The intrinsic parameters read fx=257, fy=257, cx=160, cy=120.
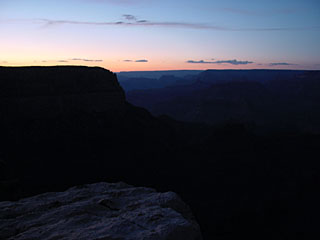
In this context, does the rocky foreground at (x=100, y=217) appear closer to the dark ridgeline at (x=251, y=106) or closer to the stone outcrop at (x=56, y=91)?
the stone outcrop at (x=56, y=91)

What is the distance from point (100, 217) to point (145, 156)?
25.9m

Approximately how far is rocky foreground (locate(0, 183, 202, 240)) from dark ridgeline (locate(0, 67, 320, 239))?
31.7 ft

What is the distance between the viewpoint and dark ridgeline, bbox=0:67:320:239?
70.1ft

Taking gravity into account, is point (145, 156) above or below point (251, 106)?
below

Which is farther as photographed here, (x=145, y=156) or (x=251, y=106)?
(x=251, y=106)

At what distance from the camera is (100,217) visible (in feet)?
17.6

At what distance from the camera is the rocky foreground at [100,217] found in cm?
453

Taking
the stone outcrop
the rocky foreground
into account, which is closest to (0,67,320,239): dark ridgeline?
the stone outcrop

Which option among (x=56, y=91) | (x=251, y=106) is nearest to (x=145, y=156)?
(x=56, y=91)

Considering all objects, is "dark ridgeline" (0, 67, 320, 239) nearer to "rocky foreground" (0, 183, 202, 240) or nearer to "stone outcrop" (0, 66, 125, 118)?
"stone outcrop" (0, 66, 125, 118)

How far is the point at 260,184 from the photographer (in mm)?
26062

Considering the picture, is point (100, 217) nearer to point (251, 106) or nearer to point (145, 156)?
point (145, 156)

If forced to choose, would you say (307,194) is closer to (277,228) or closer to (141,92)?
(277,228)

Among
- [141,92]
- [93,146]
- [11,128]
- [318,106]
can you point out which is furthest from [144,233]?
[141,92]
